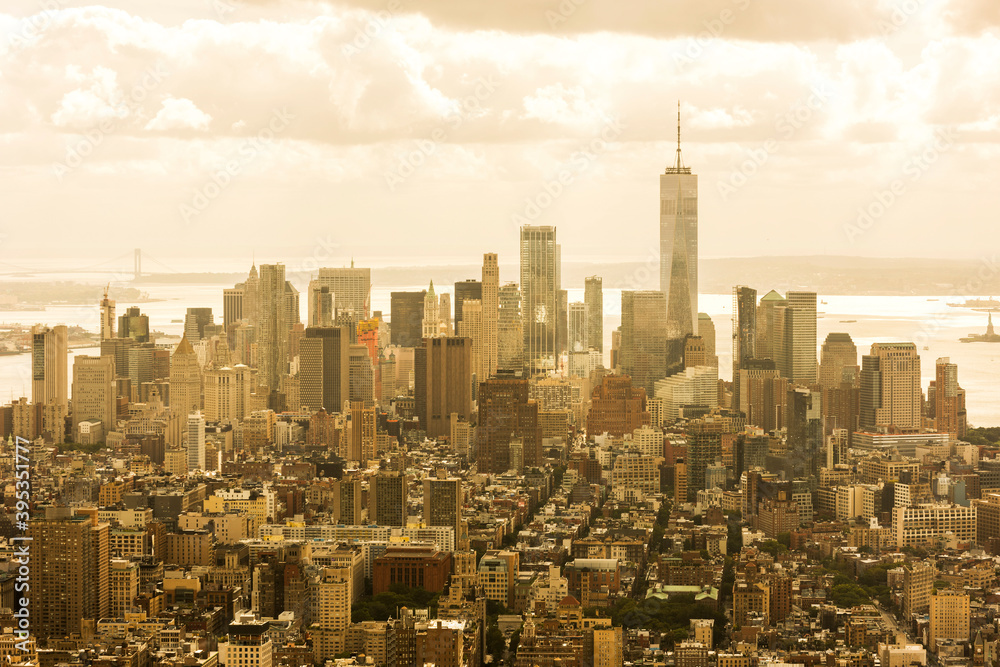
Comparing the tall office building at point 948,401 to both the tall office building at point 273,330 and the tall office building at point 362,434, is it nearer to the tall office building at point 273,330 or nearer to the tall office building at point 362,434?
the tall office building at point 362,434

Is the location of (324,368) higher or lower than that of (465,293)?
lower

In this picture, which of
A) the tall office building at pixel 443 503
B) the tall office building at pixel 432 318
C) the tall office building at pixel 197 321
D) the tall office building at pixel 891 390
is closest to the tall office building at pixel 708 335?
the tall office building at pixel 432 318

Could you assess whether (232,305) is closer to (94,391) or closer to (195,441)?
(94,391)

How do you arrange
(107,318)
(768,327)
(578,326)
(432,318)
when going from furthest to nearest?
1. (578,326)
2. (432,318)
3. (768,327)
4. (107,318)

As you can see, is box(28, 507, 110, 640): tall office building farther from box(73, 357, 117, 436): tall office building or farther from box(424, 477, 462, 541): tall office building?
box(73, 357, 117, 436): tall office building

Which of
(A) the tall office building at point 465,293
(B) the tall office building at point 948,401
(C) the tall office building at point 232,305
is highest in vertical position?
(A) the tall office building at point 465,293

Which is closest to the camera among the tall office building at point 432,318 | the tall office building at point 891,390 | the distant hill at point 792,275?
the distant hill at point 792,275

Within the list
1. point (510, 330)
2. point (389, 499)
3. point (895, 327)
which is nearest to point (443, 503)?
point (389, 499)

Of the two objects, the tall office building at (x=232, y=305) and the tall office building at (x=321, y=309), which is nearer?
the tall office building at (x=232, y=305)

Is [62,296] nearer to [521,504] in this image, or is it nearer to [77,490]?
[77,490]
